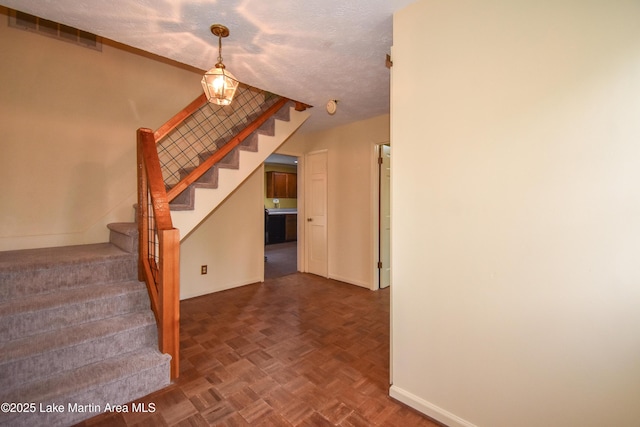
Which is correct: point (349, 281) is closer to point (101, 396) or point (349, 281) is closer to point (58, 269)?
point (101, 396)

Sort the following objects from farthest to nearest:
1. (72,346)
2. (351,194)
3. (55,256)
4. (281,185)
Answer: (281,185), (351,194), (55,256), (72,346)

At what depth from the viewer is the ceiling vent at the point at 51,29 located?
2449 millimetres

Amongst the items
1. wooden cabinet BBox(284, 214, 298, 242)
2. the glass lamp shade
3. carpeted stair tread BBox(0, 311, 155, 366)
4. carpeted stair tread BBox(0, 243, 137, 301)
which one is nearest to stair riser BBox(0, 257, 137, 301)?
carpeted stair tread BBox(0, 243, 137, 301)

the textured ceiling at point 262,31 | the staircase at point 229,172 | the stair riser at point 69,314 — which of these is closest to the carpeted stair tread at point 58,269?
the stair riser at point 69,314

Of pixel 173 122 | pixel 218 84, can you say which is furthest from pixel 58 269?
pixel 218 84

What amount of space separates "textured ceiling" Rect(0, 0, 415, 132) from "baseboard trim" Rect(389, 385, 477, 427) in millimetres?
2403

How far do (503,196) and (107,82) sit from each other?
3819mm

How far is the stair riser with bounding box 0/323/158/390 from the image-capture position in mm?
1538

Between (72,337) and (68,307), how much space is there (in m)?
0.24

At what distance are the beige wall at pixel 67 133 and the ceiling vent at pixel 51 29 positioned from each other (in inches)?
2.3

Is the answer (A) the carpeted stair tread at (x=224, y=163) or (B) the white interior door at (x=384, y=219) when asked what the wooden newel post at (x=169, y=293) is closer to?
(A) the carpeted stair tread at (x=224, y=163)

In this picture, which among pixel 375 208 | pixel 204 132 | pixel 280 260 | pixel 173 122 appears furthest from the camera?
pixel 280 260

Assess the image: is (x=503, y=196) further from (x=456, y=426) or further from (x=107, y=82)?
(x=107, y=82)

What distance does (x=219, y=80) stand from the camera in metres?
1.90
